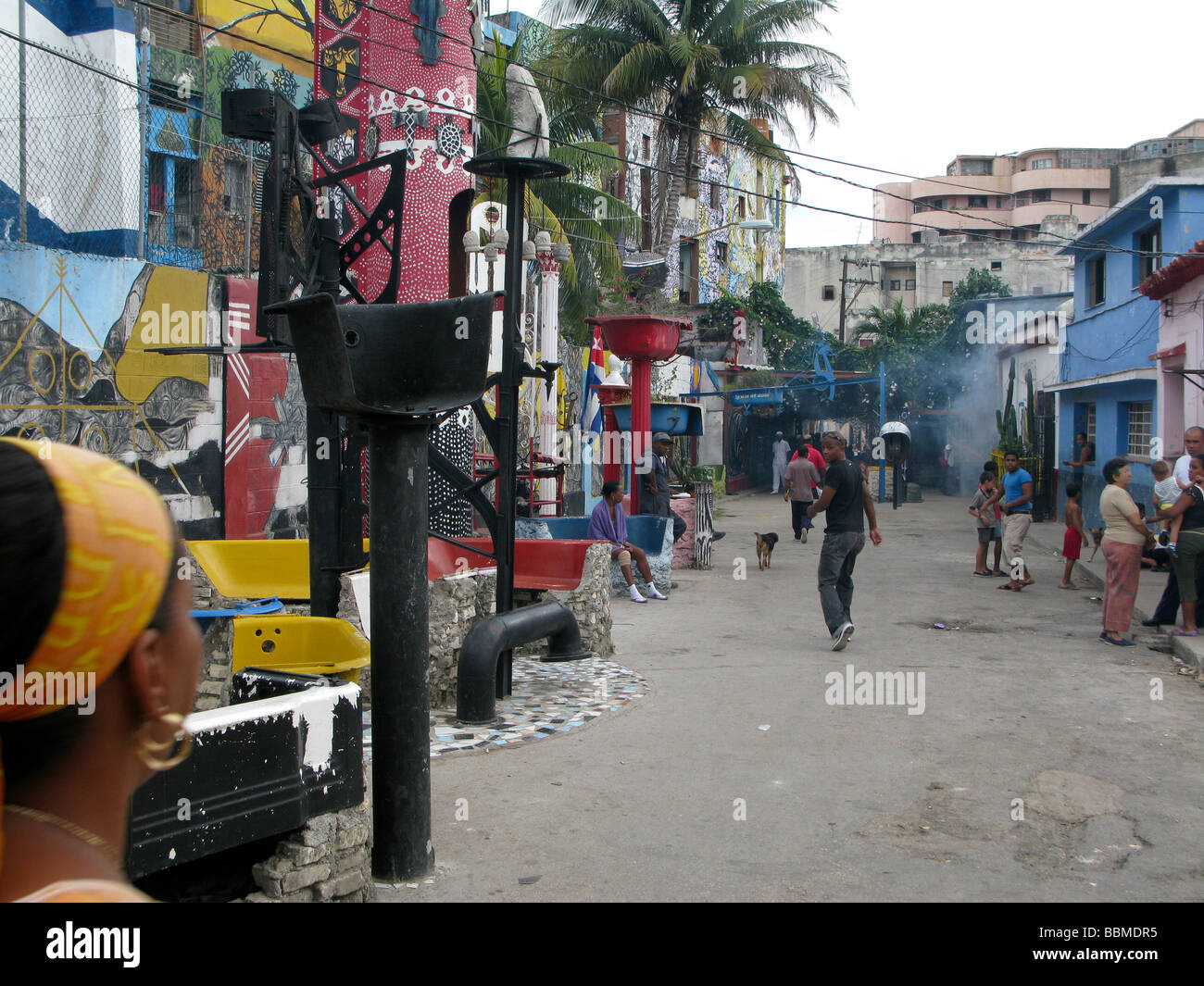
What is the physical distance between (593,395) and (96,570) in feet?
64.8

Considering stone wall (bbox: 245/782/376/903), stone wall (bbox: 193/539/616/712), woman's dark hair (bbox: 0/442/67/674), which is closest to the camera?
woman's dark hair (bbox: 0/442/67/674)

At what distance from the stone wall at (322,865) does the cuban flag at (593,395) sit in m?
16.7

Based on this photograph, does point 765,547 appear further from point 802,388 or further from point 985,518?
point 802,388

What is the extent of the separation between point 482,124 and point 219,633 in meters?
15.9

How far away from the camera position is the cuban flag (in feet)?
68.1

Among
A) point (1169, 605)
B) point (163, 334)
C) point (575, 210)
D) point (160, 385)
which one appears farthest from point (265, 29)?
point (1169, 605)

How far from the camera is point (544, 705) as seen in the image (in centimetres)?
778

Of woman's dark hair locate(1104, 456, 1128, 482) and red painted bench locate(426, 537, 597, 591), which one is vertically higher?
woman's dark hair locate(1104, 456, 1128, 482)

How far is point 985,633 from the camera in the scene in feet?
35.6

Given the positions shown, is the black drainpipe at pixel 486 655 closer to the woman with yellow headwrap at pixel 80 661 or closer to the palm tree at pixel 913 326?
the woman with yellow headwrap at pixel 80 661

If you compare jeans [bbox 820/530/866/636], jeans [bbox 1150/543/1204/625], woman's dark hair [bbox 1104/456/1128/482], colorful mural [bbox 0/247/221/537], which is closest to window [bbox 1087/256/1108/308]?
jeans [bbox 1150/543/1204/625]

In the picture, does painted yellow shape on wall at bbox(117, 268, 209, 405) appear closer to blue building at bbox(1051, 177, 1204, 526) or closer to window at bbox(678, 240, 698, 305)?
blue building at bbox(1051, 177, 1204, 526)

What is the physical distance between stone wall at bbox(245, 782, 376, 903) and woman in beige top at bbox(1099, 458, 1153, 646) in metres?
7.98
